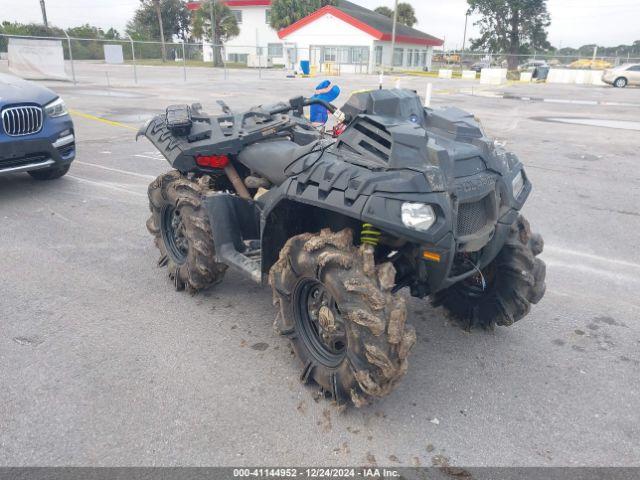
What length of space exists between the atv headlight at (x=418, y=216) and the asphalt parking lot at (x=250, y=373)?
3.71 ft

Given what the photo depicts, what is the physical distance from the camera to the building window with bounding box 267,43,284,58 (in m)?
64.1

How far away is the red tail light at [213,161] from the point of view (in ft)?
13.3

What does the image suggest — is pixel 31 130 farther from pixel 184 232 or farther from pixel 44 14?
pixel 44 14

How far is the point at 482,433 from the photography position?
9.09 ft

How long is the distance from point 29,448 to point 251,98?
18589 mm

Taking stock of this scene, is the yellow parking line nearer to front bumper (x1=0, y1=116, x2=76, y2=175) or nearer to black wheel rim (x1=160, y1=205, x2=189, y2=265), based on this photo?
front bumper (x1=0, y1=116, x2=76, y2=175)

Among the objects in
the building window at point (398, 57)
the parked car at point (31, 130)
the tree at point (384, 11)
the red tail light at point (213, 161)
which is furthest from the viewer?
the tree at point (384, 11)

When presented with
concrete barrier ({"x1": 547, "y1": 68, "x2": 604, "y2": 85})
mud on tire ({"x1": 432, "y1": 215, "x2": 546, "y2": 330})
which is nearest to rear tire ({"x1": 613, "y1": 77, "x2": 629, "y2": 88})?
concrete barrier ({"x1": 547, "y1": 68, "x2": 604, "y2": 85})

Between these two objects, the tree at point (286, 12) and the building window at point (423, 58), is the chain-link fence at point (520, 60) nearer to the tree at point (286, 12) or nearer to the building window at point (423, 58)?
the building window at point (423, 58)

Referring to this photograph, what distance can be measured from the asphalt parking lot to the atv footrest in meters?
0.51

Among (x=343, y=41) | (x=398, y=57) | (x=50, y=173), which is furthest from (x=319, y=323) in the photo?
(x=398, y=57)

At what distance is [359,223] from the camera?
2990mm

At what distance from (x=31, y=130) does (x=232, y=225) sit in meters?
4.26

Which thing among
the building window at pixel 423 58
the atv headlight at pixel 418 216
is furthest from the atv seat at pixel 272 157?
the building window at pixel 423 58
